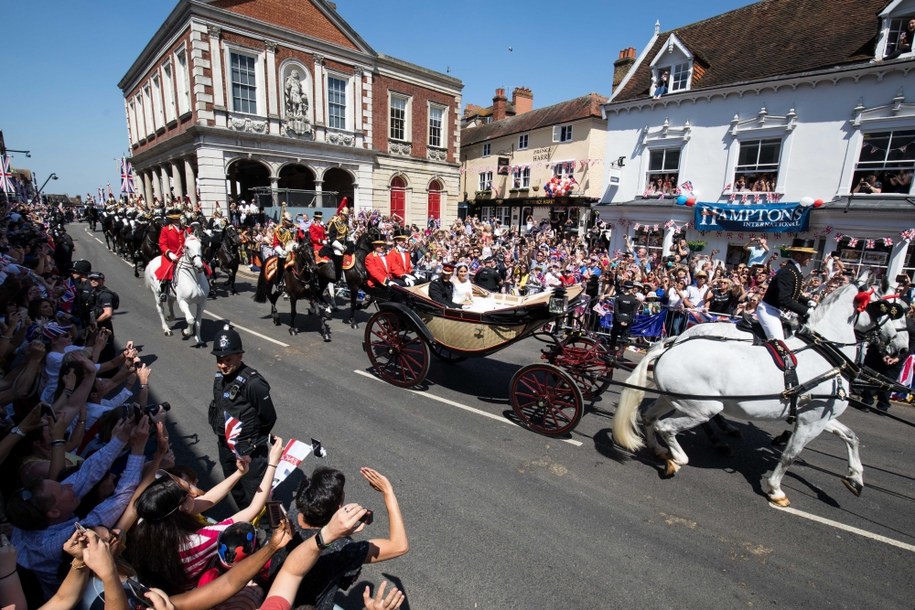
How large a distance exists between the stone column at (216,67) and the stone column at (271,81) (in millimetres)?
2077

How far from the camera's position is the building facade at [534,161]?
27.2 m

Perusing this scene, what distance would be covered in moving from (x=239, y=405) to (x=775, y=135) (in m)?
16.5

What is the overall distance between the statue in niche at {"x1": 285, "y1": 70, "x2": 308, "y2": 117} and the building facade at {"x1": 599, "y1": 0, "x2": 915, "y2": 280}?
15.4m

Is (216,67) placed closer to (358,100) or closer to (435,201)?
(358,100)

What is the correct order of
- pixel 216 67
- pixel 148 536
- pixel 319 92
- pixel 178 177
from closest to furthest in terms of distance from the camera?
pixel 148 536, pixel 216 67, pixel 319 92, pixel 178 177

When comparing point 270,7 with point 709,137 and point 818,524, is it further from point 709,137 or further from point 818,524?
point 818,524

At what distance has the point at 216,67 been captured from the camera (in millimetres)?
20000

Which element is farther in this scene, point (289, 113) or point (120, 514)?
point (289, 113)

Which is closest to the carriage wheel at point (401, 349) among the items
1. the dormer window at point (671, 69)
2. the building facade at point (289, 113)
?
the dormer window at point (671, 69)

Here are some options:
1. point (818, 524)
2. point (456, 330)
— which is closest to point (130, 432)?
point (456, 330)

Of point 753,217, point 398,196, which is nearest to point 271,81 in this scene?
point 398,196

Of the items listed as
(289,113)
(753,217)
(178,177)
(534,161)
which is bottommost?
(753,217)

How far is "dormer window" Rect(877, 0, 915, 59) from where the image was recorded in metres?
11.4

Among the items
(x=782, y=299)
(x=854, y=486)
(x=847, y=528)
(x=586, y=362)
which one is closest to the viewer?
(x=847, y=528)
